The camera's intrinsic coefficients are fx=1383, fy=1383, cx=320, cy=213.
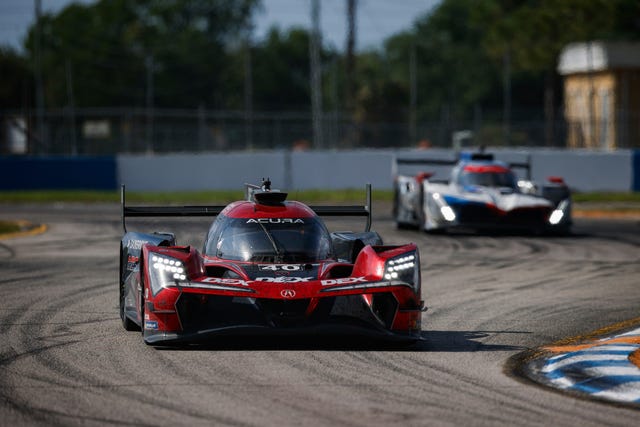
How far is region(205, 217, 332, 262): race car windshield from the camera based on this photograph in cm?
1243

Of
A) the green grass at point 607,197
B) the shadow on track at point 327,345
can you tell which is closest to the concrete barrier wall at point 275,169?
the green grass at point 607,197

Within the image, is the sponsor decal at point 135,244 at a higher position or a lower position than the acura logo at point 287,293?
higher

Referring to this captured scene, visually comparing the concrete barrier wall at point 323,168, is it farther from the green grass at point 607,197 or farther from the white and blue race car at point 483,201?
the white and blue race car at point 483,201

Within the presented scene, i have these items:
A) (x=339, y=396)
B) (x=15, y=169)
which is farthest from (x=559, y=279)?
(x=15, y=169)

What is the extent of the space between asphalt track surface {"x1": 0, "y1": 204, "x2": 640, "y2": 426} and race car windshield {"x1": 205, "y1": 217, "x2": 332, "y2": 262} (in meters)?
0.99

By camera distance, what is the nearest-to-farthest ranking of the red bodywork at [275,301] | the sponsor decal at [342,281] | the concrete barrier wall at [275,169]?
the red bodywork at [275,301] < the sponsor decal at [342,281] < the concrete barrier wall at [275,169]

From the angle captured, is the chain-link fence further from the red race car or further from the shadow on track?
the shadow on track

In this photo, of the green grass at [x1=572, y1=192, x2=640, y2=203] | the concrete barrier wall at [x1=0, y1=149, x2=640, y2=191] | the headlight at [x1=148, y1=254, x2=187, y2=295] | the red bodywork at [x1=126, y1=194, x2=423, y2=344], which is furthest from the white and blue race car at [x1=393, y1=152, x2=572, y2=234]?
the headlight at [x1=148, y1=254, x2=187, y2=295]

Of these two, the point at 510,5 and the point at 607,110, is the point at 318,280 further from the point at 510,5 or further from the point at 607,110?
the point at 510,5

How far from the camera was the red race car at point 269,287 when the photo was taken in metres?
11.1

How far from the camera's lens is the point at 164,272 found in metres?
11.4

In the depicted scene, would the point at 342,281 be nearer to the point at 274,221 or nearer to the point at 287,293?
the point at 287,293

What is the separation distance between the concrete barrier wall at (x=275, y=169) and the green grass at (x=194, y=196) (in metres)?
0.54

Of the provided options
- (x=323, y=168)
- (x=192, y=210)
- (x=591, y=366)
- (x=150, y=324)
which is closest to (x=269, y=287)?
(x=150, y=324)
